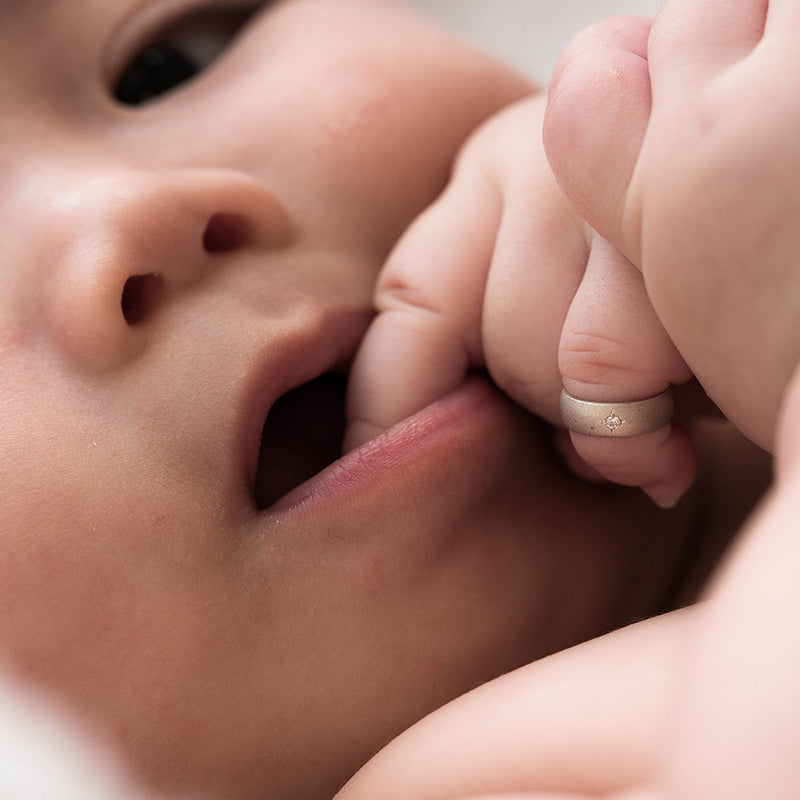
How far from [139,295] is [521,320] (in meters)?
0.19

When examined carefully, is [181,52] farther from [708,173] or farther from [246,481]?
[708,173]

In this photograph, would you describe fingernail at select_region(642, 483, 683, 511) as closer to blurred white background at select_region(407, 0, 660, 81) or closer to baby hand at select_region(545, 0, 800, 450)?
baby hand at select_region(545, 0, 800, 450)

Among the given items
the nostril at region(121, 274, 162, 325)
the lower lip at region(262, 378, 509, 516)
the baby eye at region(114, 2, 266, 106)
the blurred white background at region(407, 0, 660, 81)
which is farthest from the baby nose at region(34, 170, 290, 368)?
the blurred white background at region(407, 0, 660, 81)

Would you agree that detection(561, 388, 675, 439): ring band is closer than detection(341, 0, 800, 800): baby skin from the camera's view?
No

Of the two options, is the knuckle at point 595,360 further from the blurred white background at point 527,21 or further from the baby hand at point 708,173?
the blurred white background at point 527,21

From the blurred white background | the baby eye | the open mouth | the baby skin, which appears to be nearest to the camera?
the baby skin

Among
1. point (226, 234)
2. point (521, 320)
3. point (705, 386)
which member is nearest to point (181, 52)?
point (226, 234)

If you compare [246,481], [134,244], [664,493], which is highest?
[134,244]

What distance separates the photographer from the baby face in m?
0.44

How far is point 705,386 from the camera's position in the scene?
0.38m

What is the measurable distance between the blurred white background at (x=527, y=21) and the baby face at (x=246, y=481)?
44cm

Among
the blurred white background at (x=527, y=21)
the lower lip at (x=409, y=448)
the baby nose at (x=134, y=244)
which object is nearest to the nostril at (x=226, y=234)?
the baby nose at (x=134, y=244)

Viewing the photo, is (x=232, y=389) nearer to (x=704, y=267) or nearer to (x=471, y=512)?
(x=471, y=512)

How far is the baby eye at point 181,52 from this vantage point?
733 millimetres
